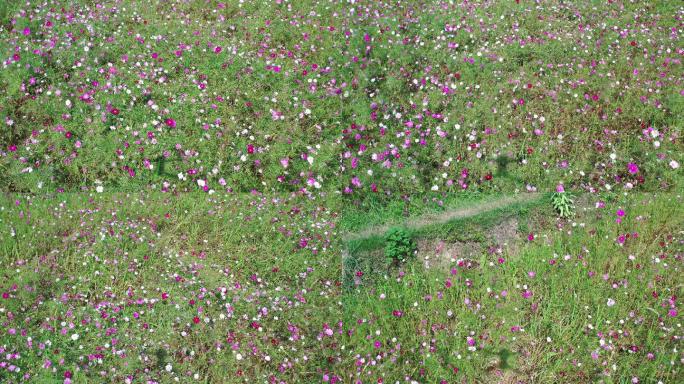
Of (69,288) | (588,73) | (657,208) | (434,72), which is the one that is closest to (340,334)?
(69,288)

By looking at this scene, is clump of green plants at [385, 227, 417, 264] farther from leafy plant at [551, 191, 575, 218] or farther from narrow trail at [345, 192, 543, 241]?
leafy plant at [551, 191, 575, 218]

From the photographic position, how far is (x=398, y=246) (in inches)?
245

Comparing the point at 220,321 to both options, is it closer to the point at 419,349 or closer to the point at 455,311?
the point at 419,349

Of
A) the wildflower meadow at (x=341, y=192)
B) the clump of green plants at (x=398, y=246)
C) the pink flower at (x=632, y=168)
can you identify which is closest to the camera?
the wildflower meadow at (x=341, y=192)

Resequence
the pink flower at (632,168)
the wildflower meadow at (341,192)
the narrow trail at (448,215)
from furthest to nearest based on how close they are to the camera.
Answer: the pink flower at (632,168)
the narrow trail at (448,215)
the wildflower meadow at (341,192)

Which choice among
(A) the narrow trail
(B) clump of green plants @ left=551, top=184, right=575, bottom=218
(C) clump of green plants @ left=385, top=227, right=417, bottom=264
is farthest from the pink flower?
(C) clump of green plants @ left=385, top=227, right=417, bottom=264

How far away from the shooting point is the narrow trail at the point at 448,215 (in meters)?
6.48

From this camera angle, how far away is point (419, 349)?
214 inches

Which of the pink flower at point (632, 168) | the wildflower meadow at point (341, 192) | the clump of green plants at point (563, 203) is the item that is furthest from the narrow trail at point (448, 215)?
the pink flower at point (632, 168)

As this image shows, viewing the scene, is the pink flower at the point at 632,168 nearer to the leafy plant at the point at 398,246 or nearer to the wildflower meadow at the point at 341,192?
the wildflower meadow at the point at 341,192

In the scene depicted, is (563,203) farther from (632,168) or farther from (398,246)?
(398,246)

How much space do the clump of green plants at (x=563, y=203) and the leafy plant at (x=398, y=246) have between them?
5.53 ft

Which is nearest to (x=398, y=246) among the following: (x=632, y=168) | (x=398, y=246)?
(x=398, y=246)

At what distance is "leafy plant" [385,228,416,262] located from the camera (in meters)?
6.18
